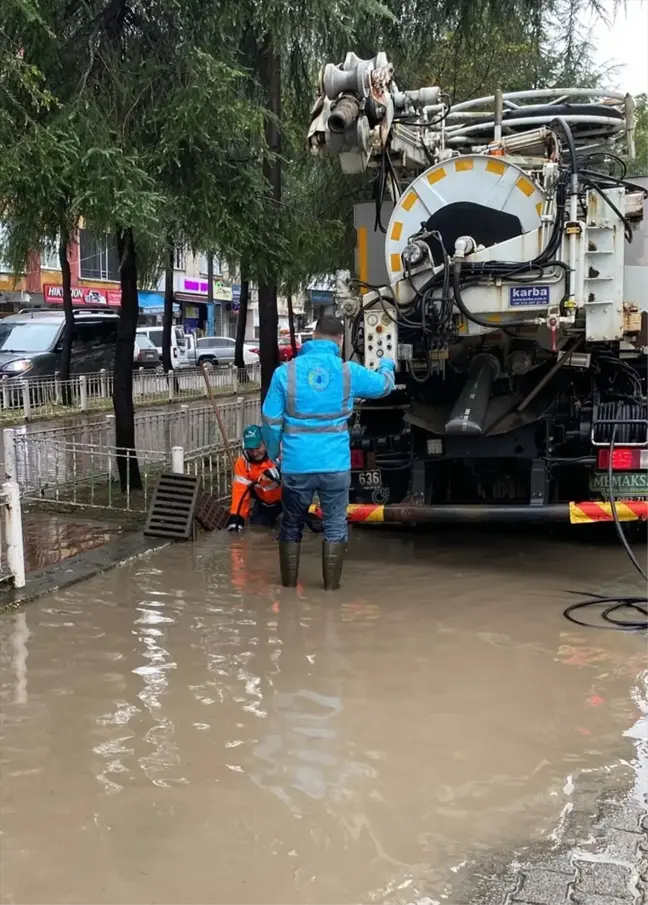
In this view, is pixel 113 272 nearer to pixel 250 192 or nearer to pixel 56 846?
pixel 250 192

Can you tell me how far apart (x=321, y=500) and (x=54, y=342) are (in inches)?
647

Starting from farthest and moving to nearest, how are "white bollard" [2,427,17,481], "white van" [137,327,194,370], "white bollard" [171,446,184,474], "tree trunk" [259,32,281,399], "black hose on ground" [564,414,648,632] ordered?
"white van" [137,327,194,370] < "white bollard" [171,446,184,474] < "white bollard" [2,427,17,481] < "tree trunk" [259,32,281,399] < "black hose on ground" [564,414,648,632]

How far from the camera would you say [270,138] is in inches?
380

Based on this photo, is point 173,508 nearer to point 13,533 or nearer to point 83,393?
point 13,533

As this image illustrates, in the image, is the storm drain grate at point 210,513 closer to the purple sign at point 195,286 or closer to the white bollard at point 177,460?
the white bollard at point 177,460

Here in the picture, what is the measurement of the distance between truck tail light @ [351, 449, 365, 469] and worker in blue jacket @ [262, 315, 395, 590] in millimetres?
898

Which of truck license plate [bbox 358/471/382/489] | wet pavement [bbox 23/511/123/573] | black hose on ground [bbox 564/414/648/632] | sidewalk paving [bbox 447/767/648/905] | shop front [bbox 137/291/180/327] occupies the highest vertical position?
shop front [bbox 137/291/180/327]

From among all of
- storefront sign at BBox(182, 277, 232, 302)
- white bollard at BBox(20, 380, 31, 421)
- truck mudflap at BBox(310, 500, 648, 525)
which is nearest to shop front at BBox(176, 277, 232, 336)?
storefront sign at BBox(182, 277, 232, 302)

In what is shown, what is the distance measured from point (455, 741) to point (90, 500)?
20.1 feet

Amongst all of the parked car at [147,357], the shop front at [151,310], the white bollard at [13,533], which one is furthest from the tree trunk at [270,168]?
the shop front at [151,310]

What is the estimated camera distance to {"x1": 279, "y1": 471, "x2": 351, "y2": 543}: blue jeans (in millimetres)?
6219

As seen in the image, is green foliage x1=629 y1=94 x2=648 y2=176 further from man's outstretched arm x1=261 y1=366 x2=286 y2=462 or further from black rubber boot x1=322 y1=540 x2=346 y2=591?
black rubber boot x1=322 y1=540 x2=346 y2=591

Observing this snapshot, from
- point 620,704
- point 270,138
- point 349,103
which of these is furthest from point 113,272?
point 620,704

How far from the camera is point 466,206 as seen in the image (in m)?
6.38
